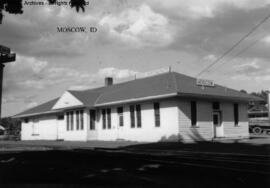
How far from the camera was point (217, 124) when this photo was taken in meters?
30.3

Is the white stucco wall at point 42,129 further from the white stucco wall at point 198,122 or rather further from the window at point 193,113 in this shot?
the white stucco wall at point 198,122

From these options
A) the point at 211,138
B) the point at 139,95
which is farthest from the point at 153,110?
the point at 211,138

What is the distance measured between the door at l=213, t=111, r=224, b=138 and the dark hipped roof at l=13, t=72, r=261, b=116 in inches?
59.2

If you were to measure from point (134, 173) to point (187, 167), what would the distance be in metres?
2.05

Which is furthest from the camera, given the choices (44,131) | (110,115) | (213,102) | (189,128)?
(44,131)

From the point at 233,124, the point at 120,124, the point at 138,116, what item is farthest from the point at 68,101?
the point at 233,124

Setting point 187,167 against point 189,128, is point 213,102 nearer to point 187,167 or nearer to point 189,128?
point 189,128

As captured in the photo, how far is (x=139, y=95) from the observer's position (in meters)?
30.3

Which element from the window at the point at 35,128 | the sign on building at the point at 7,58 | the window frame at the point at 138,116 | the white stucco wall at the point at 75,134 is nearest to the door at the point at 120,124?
the window frame at the point at 138,116

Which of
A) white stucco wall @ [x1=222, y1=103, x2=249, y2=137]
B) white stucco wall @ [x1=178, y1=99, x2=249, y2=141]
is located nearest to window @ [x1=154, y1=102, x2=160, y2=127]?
white stucco wall @ [x1=178, y1=99, x2=249, y2=141]

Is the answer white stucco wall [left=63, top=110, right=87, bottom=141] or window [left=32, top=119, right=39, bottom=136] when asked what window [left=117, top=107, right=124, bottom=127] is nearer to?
white stucco wall [left=63, top=110, right=87, bottom=141]

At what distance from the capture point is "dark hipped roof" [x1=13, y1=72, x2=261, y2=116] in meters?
28.4

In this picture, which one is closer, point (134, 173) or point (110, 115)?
point (134, 173)

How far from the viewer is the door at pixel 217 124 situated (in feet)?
98.9
